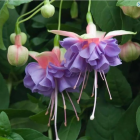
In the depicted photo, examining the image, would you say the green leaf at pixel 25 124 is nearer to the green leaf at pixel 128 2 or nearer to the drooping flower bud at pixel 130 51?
the drooping flower bud at pixel 130 51

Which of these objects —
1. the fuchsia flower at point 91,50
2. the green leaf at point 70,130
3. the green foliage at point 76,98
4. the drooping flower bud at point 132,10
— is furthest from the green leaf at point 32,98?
the drooping flower bud at point 132,10

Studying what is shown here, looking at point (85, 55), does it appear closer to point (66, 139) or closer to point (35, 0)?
point (66, 139)

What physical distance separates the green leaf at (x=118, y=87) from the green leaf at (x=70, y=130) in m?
0.12

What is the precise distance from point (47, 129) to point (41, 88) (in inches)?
7.2

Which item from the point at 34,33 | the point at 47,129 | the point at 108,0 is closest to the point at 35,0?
the point at 34,33

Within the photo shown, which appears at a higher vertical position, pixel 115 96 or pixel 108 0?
pixel 108 0

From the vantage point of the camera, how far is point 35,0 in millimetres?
1008

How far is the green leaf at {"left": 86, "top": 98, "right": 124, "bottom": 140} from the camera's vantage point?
0.84 metres

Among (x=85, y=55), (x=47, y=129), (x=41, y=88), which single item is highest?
(x=85, y=55)

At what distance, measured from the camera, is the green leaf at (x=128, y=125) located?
31.1 inches

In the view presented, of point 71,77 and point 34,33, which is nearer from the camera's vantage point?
point 71,77

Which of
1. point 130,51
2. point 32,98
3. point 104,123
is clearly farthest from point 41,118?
point 130,51

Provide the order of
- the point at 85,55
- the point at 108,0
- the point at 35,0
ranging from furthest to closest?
the point at 35,0
the point at 108,0
the point at 85,55

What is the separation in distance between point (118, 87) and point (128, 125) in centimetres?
11
